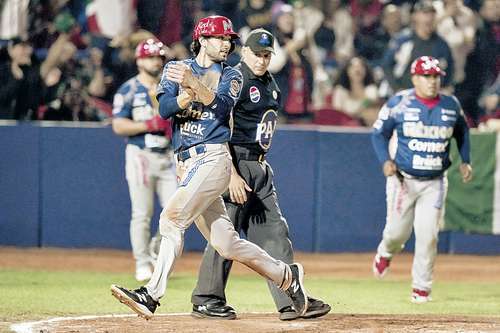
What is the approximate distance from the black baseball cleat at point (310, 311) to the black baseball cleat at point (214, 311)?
36 cm

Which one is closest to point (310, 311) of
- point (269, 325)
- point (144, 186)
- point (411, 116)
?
point (269, 325)

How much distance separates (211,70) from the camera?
687 cm

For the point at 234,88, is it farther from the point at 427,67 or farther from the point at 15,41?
the point at 15,41

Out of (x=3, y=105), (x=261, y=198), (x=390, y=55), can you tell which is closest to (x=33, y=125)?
(x=3, y=105)

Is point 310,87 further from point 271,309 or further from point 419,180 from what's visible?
point 271,309

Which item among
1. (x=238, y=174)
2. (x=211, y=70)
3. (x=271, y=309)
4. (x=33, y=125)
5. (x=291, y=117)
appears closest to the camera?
(x=211, y=70)

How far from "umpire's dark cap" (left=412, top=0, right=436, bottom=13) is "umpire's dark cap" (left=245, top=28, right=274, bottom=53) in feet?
20.8

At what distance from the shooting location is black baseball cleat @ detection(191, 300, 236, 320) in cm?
748

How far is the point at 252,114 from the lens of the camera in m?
7.60

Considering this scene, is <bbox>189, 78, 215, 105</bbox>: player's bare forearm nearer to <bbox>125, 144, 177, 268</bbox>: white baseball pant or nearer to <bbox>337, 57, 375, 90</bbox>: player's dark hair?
<bbox>125, 144, 177, 268</bbox>: white baseball pant

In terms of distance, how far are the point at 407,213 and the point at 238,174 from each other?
2.69m

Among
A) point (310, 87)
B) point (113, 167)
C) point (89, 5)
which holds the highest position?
point (89, 5)

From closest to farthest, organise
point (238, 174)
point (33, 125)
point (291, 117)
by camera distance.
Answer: point (238, 174) < point (33, 125) < point (291, 117)

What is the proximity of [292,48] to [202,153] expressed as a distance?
23.5 feet
